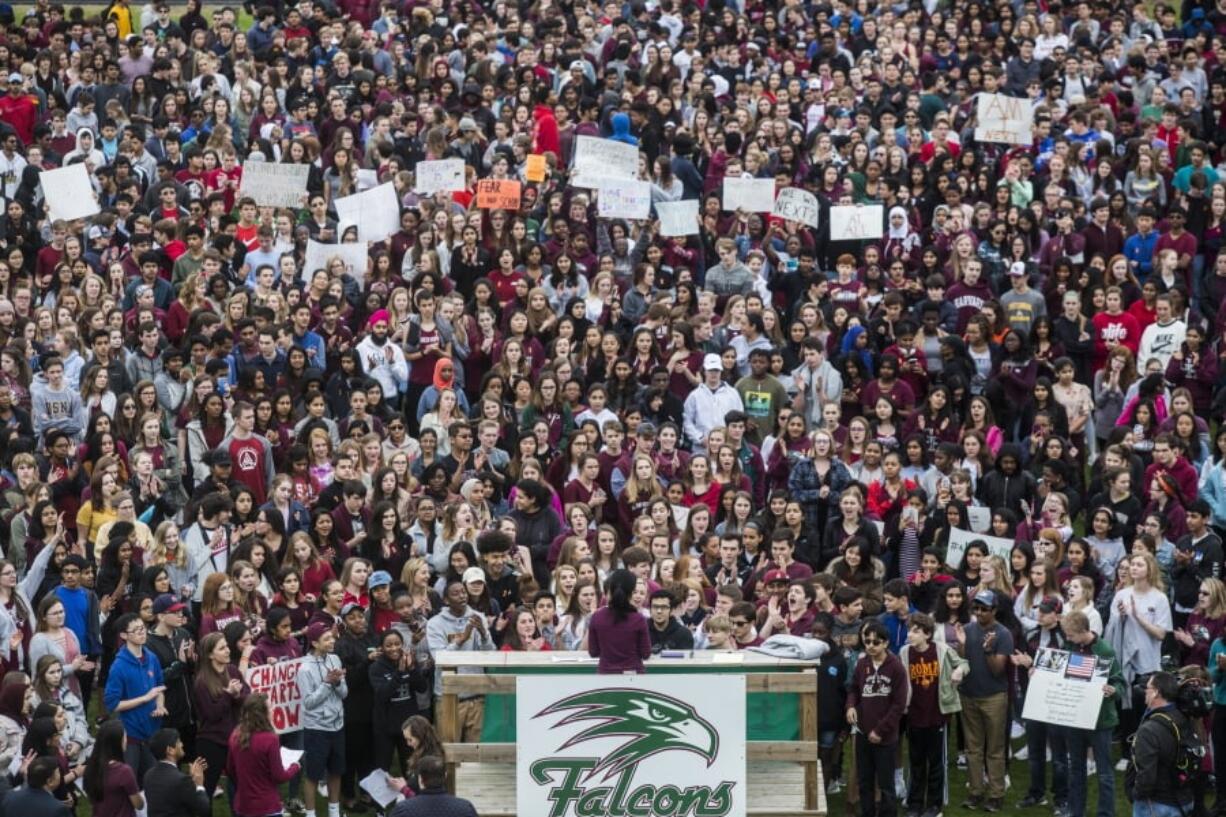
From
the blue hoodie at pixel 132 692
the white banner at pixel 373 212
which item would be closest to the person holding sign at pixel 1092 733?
the blue hoodie at pixel 132 692

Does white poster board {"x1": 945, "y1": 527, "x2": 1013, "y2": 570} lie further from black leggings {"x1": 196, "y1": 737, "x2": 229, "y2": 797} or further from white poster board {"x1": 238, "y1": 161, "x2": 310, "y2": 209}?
white poster board {"x1": 238, "y1": 161, "x2": 310, "y2": 209}

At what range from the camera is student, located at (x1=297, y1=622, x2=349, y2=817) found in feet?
56.3

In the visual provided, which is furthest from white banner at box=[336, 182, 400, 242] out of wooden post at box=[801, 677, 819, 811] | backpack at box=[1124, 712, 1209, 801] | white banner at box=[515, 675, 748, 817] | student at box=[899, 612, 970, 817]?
backpack at box=[1124, 712, 1209, 801]

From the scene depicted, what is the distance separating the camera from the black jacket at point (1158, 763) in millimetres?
15906

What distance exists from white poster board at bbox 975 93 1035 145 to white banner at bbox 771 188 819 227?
334 centimetres

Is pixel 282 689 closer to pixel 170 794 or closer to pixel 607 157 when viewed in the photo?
pixel 170 794

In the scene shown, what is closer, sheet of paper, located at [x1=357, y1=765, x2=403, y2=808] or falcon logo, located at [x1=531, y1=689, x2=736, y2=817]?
falcon logo, located at [x1=531, y1=689, x2=736, y2=817]

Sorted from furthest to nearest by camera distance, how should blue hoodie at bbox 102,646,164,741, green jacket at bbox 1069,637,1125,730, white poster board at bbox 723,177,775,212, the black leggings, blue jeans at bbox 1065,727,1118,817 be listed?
1. white poster board at bbox 723,177,775,212
2. blue jeans at bbox 1065,727,1118,817
3. green jacket at bbox 1069,637,1125,730
4. the black leggings
5. blue hoodie at bbox 102,646,164,741

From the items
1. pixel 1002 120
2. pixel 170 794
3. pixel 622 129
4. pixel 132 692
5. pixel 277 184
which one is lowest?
pixel 170 794

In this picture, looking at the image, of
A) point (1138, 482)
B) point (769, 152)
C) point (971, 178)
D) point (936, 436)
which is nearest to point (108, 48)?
point (769, 152)

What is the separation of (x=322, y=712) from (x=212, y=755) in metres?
0.85

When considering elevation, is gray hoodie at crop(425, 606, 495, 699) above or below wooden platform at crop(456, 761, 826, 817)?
above

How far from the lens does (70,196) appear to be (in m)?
25.7

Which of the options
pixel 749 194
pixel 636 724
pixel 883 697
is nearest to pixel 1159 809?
pixel 883 697
